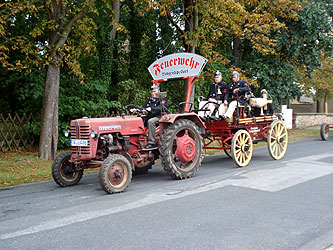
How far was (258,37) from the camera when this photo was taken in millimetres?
17156

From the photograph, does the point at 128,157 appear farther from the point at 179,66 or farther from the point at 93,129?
the point at 179,66

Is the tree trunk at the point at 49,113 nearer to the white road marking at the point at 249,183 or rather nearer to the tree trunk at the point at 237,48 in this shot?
the white road marking at the point at 249,183

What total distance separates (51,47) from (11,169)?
4079 mm

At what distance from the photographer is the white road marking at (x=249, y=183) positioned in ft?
17.5

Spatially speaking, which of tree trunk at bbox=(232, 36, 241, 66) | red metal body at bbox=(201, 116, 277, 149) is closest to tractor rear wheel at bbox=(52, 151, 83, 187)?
red metal body at bbox=(201, 116, 277, 149)

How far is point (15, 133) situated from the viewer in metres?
15.1

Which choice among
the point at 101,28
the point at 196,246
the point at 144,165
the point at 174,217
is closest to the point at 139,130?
the point at 144,165

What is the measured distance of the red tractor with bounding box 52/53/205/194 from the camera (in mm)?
7234

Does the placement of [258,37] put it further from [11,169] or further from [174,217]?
[174,217]

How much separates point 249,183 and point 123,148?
9.15ft

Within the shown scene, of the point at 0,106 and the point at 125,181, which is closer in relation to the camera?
the point at 125,181

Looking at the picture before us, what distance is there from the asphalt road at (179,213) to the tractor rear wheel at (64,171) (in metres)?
0.19

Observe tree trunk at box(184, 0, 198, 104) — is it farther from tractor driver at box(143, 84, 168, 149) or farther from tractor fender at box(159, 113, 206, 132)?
tractor driver at box(143, 84, 168, 149)

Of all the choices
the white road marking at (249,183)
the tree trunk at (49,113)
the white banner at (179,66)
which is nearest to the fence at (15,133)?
the tree trunk at (49,113)
